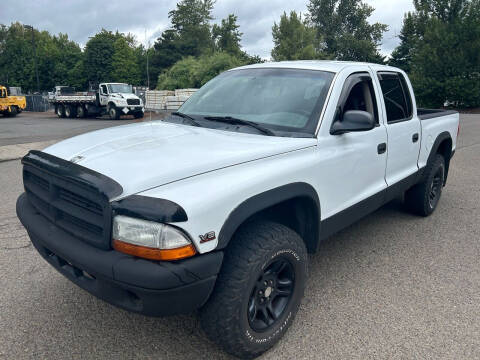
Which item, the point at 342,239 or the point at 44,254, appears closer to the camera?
the point at 44,254

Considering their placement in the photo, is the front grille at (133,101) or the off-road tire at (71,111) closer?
the front grille at (133,101)

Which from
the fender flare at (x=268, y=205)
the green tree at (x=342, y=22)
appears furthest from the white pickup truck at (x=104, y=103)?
the green tree at (x=342, y=22)

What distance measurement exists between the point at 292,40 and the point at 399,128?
4412cm

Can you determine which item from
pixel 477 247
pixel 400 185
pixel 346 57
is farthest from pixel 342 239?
pixel 346 57

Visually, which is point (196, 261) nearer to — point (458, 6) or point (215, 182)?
point (215, 182)

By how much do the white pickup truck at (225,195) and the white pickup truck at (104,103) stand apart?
860 inches

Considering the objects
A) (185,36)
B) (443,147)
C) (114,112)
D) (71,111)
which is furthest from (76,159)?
(185,36)

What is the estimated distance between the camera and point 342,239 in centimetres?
430

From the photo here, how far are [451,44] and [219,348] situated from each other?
28291mm

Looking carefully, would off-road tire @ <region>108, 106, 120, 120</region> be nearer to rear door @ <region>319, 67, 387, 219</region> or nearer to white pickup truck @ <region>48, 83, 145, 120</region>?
white pickup truck @ <region>48, 83, 145, 120</region>

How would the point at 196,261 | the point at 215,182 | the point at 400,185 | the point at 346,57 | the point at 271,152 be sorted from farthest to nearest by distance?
the point at 346,57 < the point at 400,185 < the point at 271,152 < the point at 215,182 < the point at 196,261

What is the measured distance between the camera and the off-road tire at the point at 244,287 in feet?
7.14

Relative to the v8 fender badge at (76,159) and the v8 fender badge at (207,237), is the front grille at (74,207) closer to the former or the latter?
the v8 fender badge at (76,159)

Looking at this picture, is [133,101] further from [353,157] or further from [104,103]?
[353,157]
